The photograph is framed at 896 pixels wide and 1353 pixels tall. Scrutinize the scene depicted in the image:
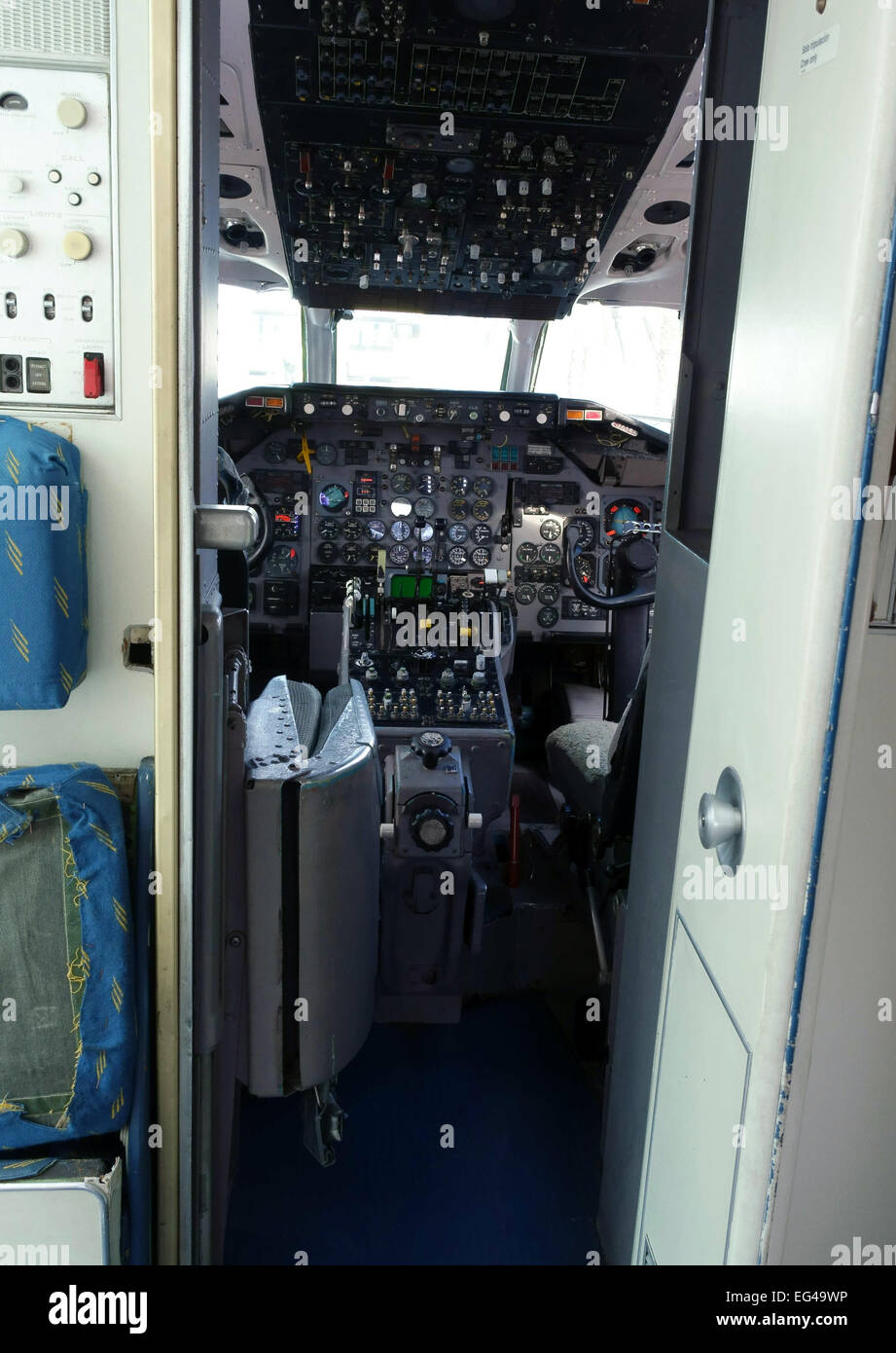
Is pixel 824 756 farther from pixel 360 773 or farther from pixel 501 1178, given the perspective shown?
pixel 501 1178

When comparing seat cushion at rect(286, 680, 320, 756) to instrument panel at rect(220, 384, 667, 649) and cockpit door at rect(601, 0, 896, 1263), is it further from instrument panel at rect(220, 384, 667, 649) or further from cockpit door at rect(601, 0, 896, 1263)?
instrument panel at rect(220, 384, 667, 649)

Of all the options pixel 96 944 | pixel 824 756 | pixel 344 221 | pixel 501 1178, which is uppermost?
pixel 344 221

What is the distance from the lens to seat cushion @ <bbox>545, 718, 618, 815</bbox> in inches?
123

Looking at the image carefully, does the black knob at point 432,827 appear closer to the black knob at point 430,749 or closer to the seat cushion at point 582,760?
the black knob at point 430,749

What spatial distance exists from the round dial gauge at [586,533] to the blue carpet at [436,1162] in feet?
9.71

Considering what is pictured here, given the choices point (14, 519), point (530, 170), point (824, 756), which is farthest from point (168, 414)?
point (530, 170)

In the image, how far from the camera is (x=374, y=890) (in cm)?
212

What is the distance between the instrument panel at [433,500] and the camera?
16.6ft

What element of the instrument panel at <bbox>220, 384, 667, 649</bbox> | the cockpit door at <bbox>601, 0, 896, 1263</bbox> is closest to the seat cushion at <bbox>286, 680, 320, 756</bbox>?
the cockpit door at <bbox>601, 0, 896, 1263</bbox>

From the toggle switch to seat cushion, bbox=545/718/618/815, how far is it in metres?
1.93

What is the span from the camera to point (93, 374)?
Answer: 1502mm

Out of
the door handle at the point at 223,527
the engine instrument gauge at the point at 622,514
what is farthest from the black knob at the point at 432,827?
the engine instrument gauge at the point at 622,514

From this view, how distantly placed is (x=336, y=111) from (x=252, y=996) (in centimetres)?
217

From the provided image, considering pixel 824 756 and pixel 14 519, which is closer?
pixel 824 756
